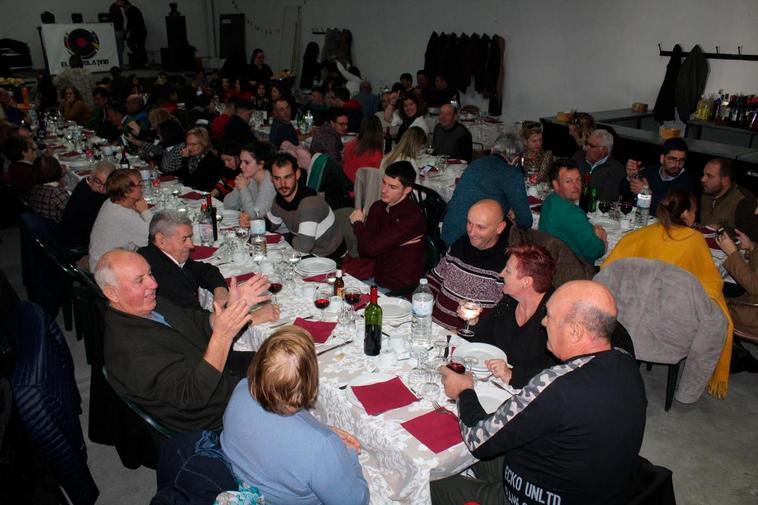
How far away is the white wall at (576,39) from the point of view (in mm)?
7555

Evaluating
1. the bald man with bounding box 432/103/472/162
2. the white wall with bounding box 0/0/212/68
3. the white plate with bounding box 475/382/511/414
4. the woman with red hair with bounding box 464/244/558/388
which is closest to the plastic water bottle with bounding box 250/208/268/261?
the woman with red hair with bounding box 464/244/558/388

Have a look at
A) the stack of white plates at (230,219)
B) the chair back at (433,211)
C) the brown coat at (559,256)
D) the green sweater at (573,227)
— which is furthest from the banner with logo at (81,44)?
the brown coat at (559,256)

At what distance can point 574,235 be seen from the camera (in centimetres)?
390

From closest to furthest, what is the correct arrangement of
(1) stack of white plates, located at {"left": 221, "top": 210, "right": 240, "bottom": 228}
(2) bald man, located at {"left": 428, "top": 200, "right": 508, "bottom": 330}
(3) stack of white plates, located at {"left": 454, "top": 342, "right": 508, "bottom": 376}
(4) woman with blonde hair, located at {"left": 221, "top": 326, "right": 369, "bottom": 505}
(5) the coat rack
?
(4) woman with blonde hair, located at {"left": 221, "top": 326, "right": 369, "bottom": 505}, (3) stack of white plates, located at {"left": 454, "top": 342, "right": 508, "bottom": 376}, (2) bald man, located at {"left": 428, "top": 200, "right": 508, "bottom": 330}, (1) stack of white plates, located at {"left": 221, "top": 210, "right": 240, "bottom": 228}, (5) the coat rack

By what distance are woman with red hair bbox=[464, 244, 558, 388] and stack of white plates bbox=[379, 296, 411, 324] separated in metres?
0.49

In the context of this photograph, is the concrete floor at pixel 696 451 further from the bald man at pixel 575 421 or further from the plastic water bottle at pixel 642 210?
the bald man at pixel 575 421

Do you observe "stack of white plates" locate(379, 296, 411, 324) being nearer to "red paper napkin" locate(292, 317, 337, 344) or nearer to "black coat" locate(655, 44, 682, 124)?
"red paper napkin" locate(292, 317, 337, 344)

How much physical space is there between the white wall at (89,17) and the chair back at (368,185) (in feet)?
48.4

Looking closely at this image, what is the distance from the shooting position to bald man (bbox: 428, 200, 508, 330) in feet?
10.2

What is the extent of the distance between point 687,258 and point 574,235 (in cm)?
72

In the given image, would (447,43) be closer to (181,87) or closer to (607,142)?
(181,87)

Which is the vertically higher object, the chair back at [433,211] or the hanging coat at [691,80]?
the hanging coat at [691,80]

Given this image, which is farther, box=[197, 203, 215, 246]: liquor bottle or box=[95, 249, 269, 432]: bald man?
box=[197, 203, 215, 246]: liquor bottle

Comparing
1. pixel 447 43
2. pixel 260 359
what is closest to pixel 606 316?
pixel 260 359
